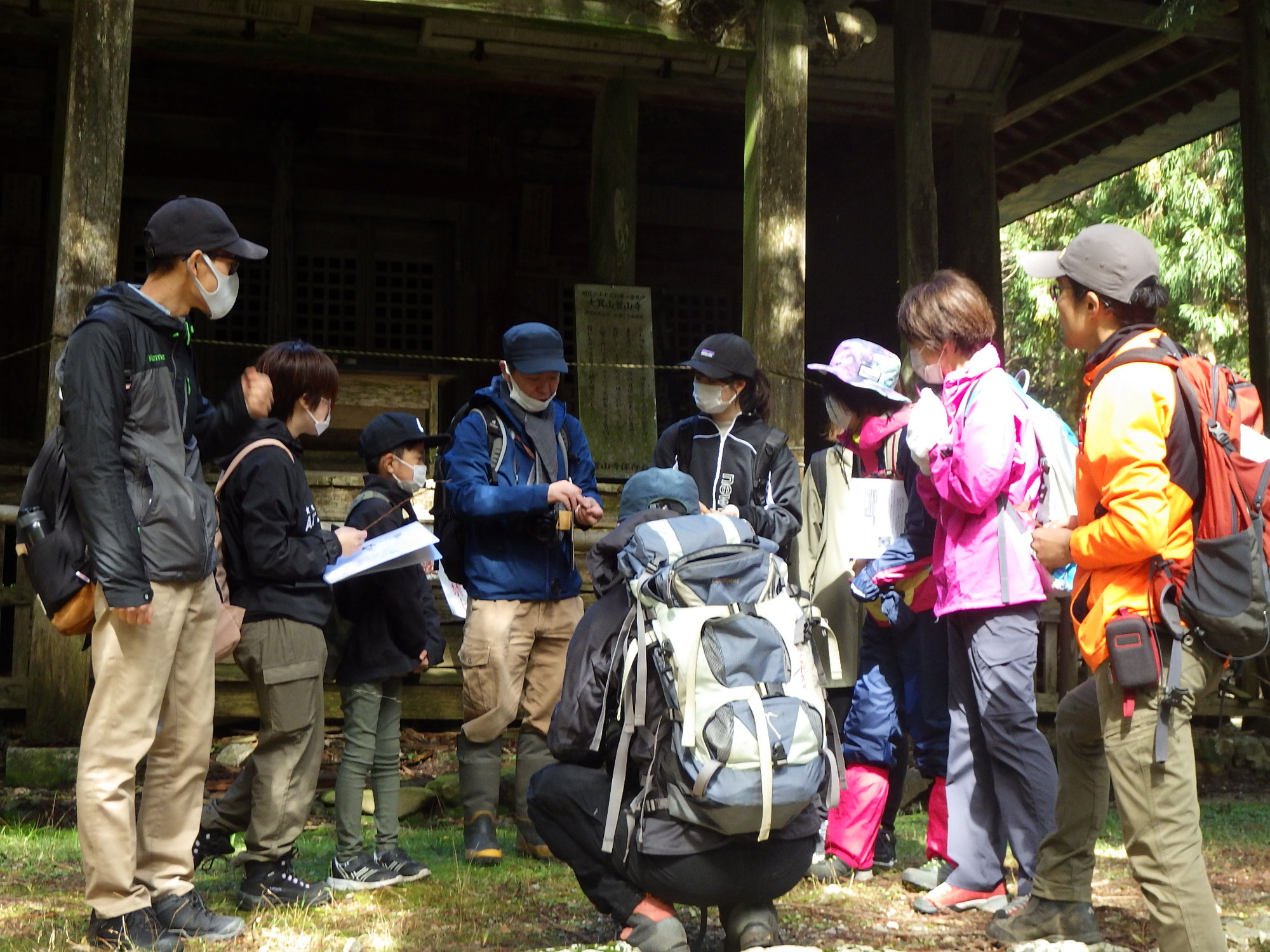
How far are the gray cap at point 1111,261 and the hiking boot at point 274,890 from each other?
Result: 9.73 ft

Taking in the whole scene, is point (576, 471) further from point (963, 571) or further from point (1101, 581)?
point (1101, 581)

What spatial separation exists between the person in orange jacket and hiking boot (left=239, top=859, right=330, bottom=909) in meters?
2.47

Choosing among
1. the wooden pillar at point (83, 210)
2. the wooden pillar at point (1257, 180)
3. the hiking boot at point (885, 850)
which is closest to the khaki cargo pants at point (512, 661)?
the hiking boot at point (885, 850)

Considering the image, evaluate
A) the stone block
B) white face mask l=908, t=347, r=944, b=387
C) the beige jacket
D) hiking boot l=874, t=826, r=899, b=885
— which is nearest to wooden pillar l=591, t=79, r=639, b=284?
the beige jacket

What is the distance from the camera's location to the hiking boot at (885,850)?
499cm

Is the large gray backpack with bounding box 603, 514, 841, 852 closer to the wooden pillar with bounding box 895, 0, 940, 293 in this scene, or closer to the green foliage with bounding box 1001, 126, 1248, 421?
the wooden pillar with bounding box 895, 0, 940, 293

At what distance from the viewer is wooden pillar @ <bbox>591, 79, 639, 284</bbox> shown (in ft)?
31.9

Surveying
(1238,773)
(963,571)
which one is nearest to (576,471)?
(963,571)

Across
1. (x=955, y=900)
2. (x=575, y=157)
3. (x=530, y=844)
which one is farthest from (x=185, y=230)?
(x=575, y=157)

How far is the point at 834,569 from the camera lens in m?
5.07

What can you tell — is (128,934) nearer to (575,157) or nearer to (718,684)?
(718,684)

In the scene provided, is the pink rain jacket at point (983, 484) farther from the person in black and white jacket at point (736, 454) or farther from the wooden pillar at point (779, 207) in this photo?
the wooden pillar at point (779, 207)

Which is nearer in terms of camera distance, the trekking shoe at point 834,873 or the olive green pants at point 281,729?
the olive green pants at point 281,729

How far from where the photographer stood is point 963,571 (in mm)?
4207
